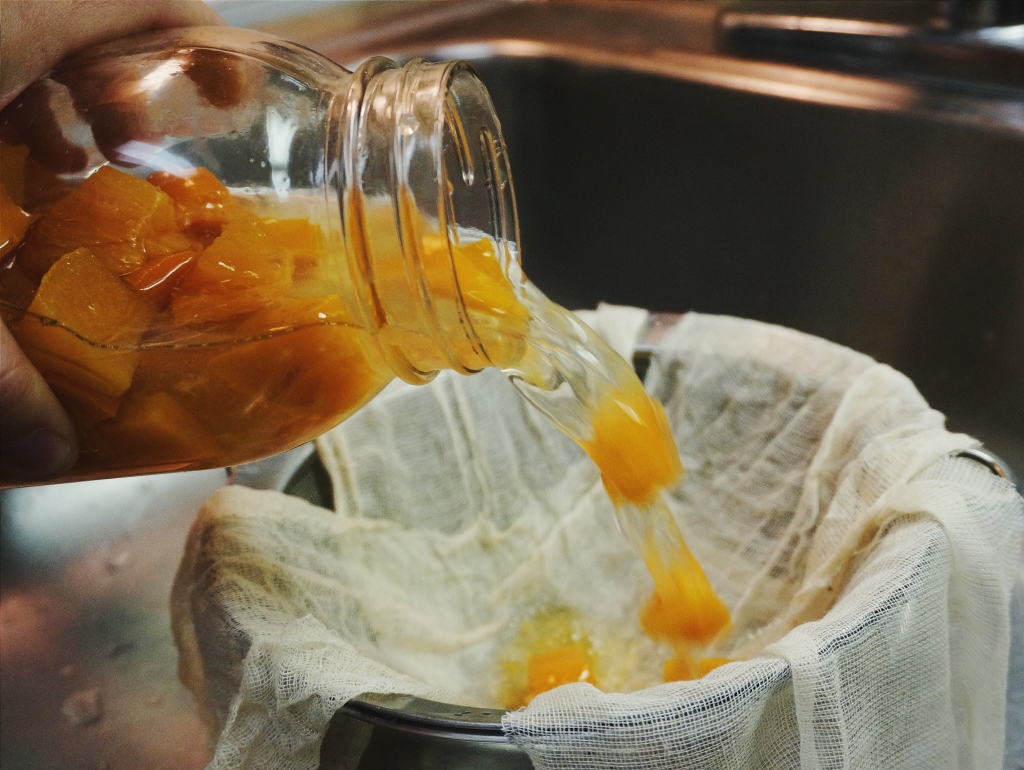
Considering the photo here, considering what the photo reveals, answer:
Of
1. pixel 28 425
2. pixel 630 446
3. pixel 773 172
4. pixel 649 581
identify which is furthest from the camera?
pixel 773 172

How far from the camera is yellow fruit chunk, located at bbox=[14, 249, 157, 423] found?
0.32 m

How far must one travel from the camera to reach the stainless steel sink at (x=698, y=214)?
1.70 feet

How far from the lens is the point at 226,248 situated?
0.33 metres

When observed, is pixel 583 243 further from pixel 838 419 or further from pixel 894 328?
pixel 838 419

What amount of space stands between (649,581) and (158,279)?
368 millimetres

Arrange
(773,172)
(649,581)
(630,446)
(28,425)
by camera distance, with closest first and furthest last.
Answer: (28,425) → (630,446) → (649,581) → (773,172)

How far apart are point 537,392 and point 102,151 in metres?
0.20

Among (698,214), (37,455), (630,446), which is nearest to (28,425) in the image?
(37,455)

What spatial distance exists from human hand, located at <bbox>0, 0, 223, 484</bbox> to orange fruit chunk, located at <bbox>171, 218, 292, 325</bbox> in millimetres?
54

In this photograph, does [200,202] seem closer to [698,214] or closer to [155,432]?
[155,432]

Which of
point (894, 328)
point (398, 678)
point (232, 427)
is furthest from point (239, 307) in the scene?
point (894, 328)

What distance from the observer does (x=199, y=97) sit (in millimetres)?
356

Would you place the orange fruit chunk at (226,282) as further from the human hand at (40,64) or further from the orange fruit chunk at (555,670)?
the orange fruit chunk at (555,670)

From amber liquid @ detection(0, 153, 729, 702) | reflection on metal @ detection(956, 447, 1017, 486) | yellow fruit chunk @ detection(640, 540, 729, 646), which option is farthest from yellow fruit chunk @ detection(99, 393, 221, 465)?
reflection on metal @ detection(956, 447, 1017, 486)
